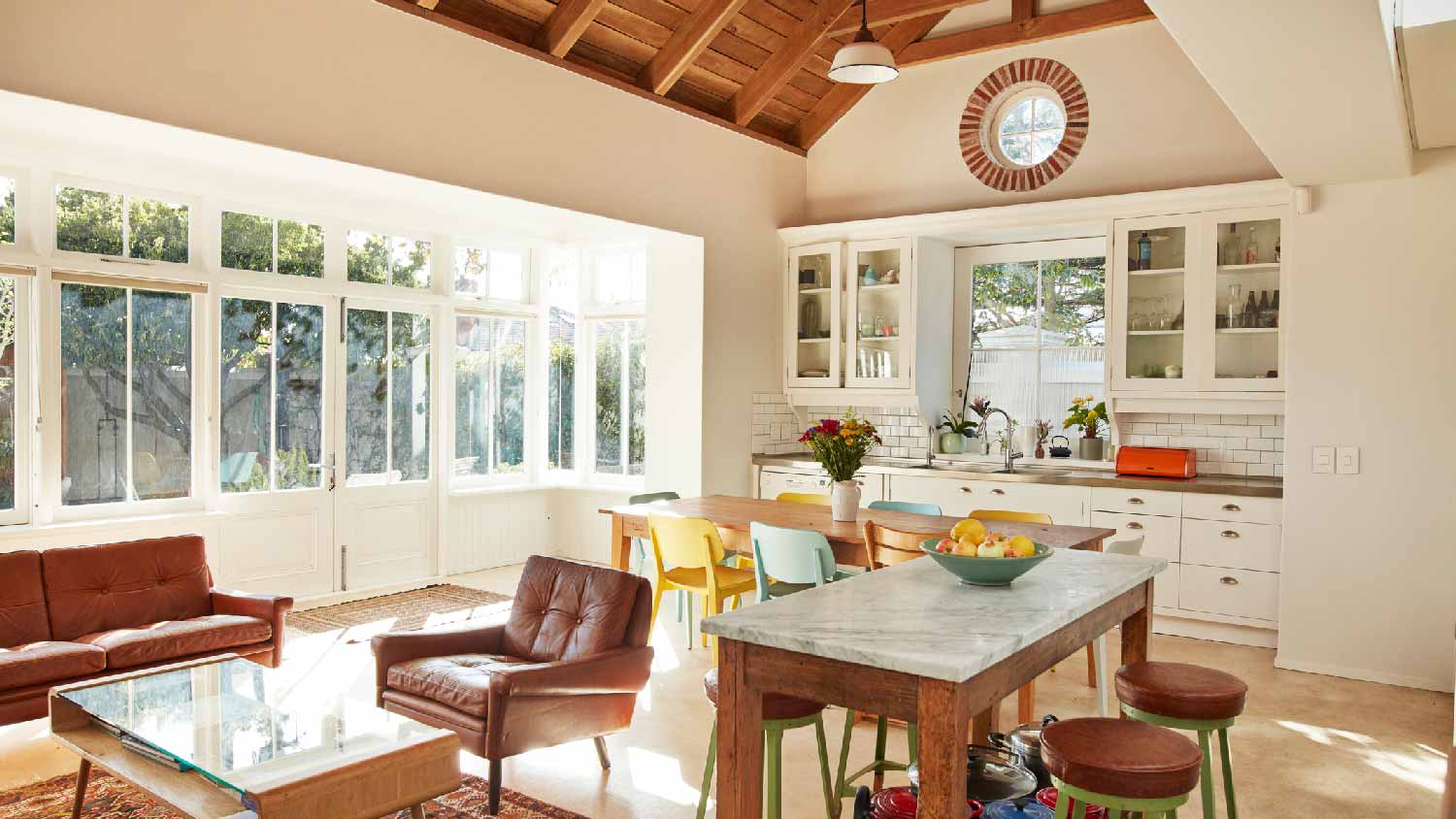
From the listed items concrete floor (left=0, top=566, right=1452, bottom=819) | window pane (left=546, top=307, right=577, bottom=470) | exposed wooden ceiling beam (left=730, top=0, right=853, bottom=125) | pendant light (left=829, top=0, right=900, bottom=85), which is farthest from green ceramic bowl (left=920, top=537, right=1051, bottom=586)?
window pane (left=546, top=307, right=577, bottom=470)

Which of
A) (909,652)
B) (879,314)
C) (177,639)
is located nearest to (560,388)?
(879,314)

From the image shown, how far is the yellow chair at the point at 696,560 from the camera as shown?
5.07m

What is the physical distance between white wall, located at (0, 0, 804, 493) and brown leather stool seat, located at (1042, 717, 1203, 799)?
14.0 feet

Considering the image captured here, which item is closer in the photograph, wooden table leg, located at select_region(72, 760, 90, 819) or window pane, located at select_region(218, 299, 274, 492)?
wooden table leg, located at select_region(72, 760, 90, 819)

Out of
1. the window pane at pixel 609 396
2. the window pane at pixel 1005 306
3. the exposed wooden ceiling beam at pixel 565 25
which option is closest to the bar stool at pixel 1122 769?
the exposed wooden ceiling beam at pixel 565 25

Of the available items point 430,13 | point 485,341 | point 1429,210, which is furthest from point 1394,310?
point 485,341

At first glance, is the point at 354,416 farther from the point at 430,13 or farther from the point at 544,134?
the point at 430,13

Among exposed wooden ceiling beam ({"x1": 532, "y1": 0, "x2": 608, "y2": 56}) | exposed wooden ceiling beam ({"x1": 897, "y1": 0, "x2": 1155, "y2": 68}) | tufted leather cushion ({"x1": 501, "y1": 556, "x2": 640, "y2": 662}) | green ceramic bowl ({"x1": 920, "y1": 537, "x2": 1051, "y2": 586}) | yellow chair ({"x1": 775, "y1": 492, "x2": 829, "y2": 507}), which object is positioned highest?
exposed wooden ceiling beam ({"x1": 897, "y1": 0, "x2": 1155, "y2": 68})

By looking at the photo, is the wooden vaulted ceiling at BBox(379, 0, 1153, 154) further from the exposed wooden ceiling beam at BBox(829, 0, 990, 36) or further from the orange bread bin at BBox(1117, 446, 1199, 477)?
the orange bread bin at BBox(1117, 446, 1199, 477)

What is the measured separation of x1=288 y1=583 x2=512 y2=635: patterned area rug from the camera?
625 cm

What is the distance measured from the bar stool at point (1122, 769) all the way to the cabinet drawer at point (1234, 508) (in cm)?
381

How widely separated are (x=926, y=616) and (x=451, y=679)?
1962 mm

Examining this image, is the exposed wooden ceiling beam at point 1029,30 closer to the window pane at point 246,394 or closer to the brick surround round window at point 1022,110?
the brick surround round window at point 1022,110

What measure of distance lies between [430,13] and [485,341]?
10.2 feet
